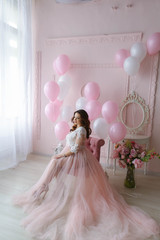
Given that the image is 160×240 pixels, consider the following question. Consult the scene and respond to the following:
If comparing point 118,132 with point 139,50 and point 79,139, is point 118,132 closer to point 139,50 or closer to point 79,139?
point 79,139

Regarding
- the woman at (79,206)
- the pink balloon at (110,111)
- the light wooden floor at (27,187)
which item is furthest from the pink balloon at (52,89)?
the light wooden floor at (27,187)

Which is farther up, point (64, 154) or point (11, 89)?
point (11, 89)

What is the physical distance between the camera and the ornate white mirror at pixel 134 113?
323cm

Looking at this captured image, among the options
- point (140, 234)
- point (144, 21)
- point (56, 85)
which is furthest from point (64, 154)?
point (144, 21)

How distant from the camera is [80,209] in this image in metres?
1.99

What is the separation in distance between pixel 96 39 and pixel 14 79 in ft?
5.28

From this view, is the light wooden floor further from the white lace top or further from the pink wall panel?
the white lace top

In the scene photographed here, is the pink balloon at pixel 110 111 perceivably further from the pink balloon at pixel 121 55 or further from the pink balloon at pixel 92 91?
the pink balloon at pixel 121 55

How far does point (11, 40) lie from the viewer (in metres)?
3.26

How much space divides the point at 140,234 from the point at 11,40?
10.9 ft

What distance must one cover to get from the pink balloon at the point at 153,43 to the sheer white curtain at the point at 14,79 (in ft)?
7.01

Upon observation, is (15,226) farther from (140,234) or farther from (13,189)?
(140,234)

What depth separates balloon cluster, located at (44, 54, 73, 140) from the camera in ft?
10.5

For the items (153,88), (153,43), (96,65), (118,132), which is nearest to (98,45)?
(96,65)
